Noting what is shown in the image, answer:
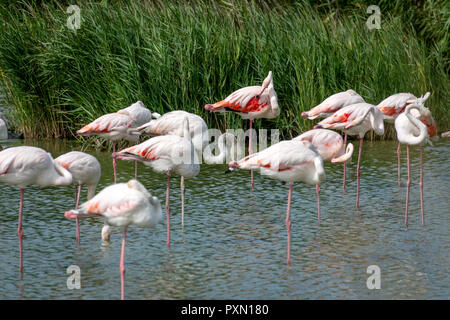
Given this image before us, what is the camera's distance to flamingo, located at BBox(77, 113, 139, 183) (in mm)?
10172

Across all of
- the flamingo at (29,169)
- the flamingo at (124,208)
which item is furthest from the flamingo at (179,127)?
the flamingo at (124,208)

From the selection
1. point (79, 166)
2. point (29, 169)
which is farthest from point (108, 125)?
point (29, 169)

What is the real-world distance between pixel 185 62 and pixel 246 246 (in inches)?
232

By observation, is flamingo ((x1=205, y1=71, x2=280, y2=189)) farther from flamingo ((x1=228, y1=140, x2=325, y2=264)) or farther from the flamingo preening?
flamingo ((x1=228, y1=140, x2=325, y2=264))

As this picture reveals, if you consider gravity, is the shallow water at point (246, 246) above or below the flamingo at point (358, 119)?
below

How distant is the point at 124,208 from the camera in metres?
6.43

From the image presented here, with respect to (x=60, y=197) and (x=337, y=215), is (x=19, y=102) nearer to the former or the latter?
(x=60, y=197)

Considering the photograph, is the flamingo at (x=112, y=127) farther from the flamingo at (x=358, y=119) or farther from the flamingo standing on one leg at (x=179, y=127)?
the flamingo at (x=358, y=119)

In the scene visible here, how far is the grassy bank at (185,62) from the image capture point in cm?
1323

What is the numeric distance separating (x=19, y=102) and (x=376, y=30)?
22.9ft

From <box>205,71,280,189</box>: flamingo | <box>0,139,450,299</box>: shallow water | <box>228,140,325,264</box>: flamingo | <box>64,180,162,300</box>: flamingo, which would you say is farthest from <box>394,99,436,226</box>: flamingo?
<box>64,180,162,300</box>: flamingo

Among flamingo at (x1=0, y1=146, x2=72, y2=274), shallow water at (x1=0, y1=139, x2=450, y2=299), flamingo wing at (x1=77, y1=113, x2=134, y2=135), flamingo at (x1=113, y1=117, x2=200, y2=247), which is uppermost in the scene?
flamingo wing at (x1=77, y1=113, x2=134, y2=135)
